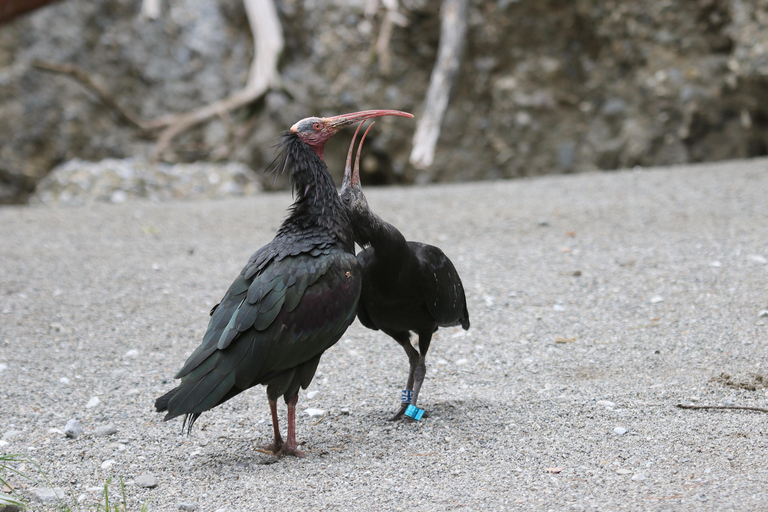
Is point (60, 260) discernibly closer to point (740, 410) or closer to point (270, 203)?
point (270, 203)

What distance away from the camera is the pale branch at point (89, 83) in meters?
10.7

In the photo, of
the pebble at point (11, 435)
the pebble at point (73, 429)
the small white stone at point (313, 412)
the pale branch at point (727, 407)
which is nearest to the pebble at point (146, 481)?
the pebble at point (73, 429)

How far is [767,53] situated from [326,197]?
6.98 metres

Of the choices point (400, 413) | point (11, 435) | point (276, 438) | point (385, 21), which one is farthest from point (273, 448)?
point (385, 21)

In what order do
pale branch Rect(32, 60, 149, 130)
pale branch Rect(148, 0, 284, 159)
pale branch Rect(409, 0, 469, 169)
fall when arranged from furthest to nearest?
pale branch Rect(32, 60, 149, 130)
pale branch Rect(148, 0, 284, 159)
pale branch Rect(409, 0, 469, 169)

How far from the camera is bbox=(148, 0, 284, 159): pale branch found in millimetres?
10500

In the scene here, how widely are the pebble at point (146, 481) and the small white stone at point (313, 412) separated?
924mm

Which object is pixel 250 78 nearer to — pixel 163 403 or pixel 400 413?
pixel 400 413

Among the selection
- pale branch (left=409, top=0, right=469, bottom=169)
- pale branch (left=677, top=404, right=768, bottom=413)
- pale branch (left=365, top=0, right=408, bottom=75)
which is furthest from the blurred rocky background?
pale branch (left=677, top=404, right=768, bottom=413)

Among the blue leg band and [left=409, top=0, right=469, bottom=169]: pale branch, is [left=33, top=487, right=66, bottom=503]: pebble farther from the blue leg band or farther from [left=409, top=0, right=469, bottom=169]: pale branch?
[left=409, top=0, right=469, bottom=169]: pale branch

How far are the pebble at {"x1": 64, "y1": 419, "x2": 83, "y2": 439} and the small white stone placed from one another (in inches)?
42.6

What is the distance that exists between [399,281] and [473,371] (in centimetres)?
107

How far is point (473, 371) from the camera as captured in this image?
4.16 metres

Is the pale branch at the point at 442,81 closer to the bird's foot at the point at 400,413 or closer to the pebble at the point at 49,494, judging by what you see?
the bird's foot at the point at 400,413
